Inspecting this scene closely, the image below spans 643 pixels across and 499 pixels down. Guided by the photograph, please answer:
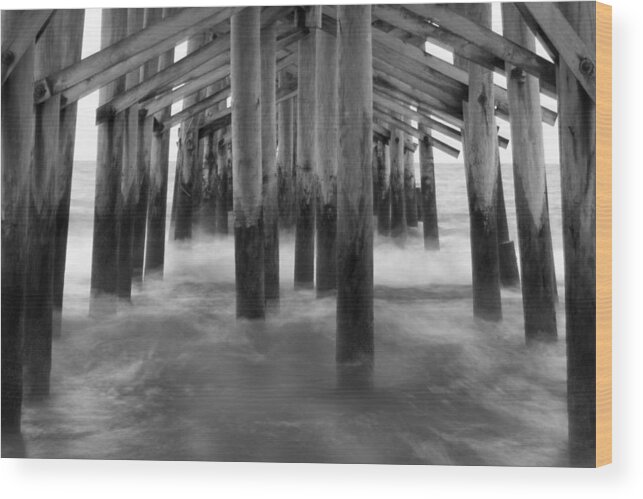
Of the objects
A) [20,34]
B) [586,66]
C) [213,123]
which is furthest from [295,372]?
[20,34]

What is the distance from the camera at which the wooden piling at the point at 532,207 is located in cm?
377

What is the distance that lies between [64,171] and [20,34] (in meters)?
0.69

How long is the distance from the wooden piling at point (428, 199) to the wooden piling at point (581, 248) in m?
0.60

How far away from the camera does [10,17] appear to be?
12.8ft

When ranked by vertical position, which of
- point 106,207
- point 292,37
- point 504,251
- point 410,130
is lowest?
point 504,251

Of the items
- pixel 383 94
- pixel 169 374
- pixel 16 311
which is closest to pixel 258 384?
pixel 169 374

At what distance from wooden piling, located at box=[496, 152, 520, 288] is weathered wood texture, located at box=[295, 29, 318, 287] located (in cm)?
87

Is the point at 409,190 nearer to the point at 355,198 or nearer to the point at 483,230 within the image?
the point at 355,198

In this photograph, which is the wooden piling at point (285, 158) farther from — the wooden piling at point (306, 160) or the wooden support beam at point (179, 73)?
the wooden support beam at point (179, 73)

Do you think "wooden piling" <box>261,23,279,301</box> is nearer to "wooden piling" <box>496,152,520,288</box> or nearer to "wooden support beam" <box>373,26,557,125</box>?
"wooden support beam" <box>373,26,557,125</box>

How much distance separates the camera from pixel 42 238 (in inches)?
154

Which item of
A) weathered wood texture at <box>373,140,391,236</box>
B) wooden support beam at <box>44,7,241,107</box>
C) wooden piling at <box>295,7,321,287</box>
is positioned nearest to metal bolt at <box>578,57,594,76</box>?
weathered wood texture at <box>373,140,391,236</box>

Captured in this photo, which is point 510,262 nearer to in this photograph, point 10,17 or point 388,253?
point 388,253

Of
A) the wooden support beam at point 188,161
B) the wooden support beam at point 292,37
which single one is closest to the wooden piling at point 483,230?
the wooden support beam at point 292,37
